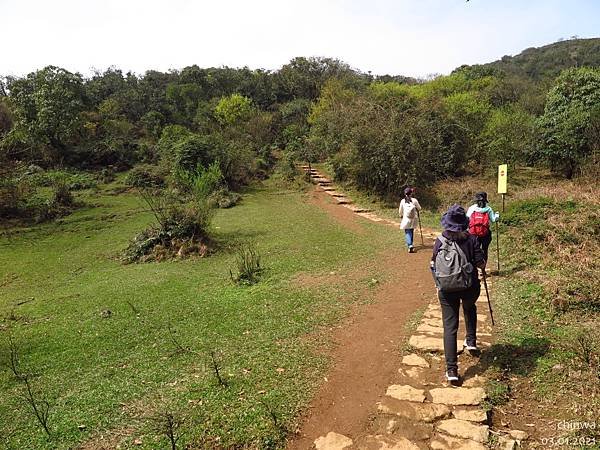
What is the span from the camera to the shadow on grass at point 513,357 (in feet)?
16.2

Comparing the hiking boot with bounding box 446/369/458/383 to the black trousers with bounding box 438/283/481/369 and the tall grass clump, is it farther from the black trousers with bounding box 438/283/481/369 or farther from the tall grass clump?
the tall grass clump

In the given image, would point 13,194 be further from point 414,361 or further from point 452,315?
point 452,315

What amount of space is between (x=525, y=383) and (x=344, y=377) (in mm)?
2010

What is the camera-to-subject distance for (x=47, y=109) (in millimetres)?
28438

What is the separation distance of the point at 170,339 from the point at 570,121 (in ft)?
60.9

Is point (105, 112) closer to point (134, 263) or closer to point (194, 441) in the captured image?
point (134, 263)

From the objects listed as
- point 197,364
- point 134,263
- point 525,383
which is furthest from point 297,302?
point 134,263

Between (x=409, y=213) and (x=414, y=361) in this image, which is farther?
(x=409, y=213)

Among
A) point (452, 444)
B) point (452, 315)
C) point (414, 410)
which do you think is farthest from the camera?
point (452, 315)

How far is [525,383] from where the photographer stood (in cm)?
466

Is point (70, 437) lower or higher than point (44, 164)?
lower

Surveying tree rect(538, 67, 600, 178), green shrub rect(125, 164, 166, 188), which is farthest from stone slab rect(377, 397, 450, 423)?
green shrub rect(125, 164, 166, 188)

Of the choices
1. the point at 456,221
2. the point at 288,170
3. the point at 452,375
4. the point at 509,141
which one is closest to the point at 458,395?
the point at 452,375

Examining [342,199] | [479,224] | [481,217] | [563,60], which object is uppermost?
[563,60]
